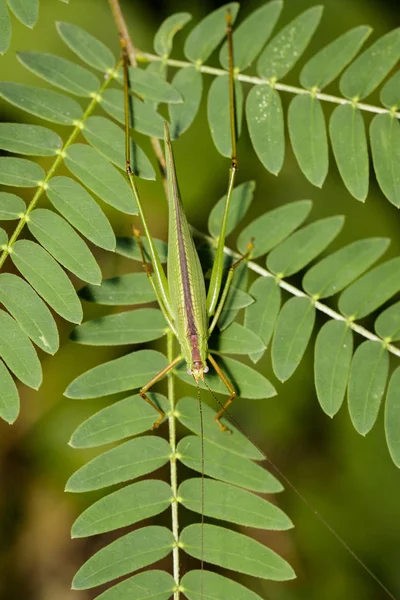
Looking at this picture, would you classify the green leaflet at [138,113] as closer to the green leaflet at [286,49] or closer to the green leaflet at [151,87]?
the green leaflet at [151,87]

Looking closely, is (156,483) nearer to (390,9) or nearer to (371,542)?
(371,542)

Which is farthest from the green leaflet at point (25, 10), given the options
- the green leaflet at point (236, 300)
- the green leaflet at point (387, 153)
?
the green leaflet at point (387, 153)

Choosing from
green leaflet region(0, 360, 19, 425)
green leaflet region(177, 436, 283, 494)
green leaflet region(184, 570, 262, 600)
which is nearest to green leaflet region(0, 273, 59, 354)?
green leaflet region(0, 360, 19, 425)

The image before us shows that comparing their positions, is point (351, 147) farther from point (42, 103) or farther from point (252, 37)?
point (42, 103)

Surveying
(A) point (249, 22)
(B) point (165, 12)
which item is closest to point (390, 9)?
(B) point (165, 12)

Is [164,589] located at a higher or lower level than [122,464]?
lower

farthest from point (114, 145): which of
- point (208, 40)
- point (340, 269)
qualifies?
point (340, 269)

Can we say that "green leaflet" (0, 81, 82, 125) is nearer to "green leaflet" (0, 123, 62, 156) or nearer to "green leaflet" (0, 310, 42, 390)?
"green leaflet" (0, 123, 62, 156)
